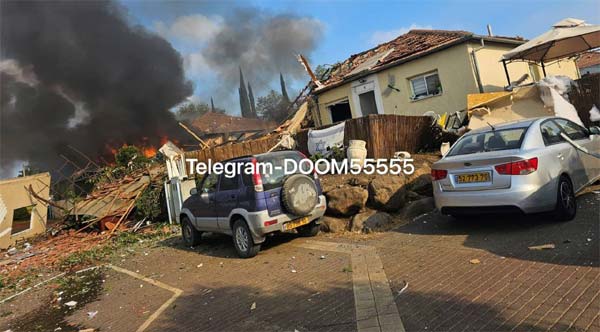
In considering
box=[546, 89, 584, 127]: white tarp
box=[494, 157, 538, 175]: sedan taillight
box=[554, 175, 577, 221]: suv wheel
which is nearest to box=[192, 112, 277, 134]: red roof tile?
box=[546, 89, 584, 127]: white tarp

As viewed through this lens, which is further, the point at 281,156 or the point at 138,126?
the point at 138,126

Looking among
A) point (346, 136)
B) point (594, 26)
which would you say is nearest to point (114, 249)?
point (346, 136)

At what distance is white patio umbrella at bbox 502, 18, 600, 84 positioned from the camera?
37.6 feet

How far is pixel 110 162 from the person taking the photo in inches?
1097

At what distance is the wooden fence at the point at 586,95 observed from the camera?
10.7 m

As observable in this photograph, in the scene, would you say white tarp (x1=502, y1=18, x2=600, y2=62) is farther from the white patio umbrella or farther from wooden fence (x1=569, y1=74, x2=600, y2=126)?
wooden fence (x1=569, y1=74, x2=600, y2=126)

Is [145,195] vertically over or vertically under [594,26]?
under

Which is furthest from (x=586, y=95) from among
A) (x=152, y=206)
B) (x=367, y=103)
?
(x=152, y=206)

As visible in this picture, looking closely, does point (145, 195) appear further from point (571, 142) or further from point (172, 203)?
point (571, 142)

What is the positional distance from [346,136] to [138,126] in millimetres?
22206

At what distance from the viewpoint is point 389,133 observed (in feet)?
37.2

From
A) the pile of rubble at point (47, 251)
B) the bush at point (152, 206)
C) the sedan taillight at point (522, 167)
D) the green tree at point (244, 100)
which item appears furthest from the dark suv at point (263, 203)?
the green tree at point (244, 100)

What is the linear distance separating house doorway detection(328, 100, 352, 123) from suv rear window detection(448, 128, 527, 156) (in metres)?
13.2

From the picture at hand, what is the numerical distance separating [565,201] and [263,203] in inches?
173
